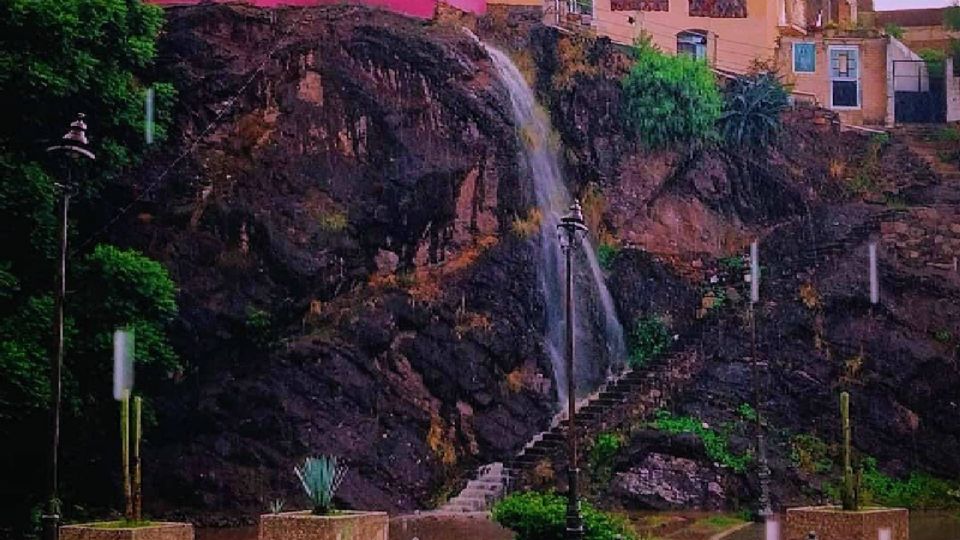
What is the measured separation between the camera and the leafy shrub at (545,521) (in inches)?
712

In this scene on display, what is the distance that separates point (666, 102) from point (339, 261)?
40.3 feet

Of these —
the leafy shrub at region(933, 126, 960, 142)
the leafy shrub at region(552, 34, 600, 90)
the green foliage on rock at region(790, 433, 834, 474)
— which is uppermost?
the leafy shrub at region(552, 34, 600, 90)

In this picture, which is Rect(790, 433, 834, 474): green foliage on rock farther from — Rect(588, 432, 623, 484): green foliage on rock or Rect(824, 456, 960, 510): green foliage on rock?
Rect(588, 432, 623, 484): green foliage on rock

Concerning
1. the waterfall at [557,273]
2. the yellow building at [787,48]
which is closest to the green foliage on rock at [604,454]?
the waterfall at [557,273]

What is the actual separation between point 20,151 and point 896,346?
22.2m

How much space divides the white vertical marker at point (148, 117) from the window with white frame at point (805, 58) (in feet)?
70.8

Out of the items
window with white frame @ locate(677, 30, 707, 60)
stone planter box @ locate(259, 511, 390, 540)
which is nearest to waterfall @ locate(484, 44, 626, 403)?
window with white frame @ locate(677, 30, 707, 60)

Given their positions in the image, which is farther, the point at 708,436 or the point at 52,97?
the point at 708,436

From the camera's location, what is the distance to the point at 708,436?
3119cm

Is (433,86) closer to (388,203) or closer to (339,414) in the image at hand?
(388,203)

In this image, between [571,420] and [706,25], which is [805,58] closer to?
[706,25]

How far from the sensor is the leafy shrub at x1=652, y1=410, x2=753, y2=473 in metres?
30.5

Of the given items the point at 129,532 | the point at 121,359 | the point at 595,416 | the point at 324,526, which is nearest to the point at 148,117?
the point at 121,359

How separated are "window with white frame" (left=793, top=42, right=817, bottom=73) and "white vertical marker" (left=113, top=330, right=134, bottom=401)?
24560 mm
